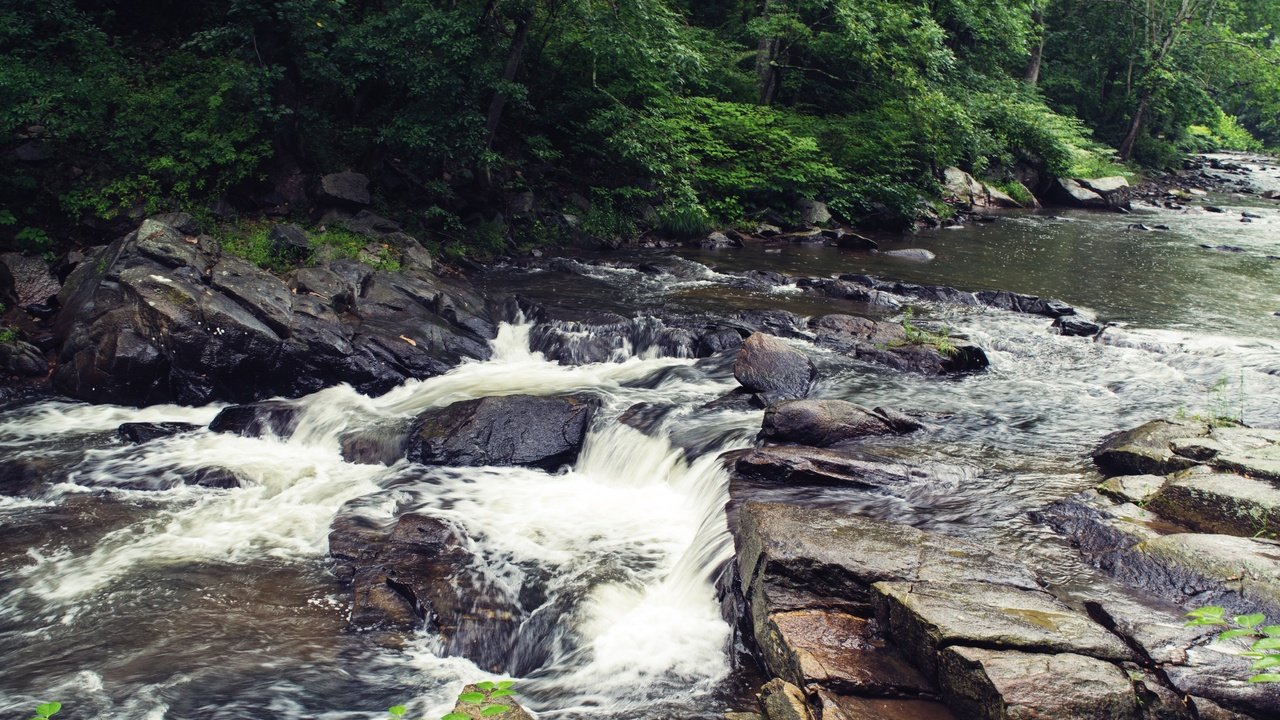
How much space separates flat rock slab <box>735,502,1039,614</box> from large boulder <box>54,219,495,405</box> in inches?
266

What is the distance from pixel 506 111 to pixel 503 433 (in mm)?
11484

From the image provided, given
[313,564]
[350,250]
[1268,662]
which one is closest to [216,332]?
[350,250]

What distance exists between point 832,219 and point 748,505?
16845 mm

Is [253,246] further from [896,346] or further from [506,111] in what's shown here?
[896,346]

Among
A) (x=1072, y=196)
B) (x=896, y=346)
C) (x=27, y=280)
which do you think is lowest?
(x=27, y=280)

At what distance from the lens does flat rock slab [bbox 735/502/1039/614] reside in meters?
5.28

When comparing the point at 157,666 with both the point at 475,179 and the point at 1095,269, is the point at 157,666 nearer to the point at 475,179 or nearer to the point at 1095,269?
the point at 475,179

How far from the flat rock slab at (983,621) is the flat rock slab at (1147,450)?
2912 mm

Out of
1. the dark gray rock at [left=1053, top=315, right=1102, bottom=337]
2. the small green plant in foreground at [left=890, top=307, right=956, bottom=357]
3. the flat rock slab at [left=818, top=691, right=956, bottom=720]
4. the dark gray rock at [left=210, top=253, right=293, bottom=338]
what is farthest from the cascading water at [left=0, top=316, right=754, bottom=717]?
the dark gray rock at [left=1053, top=315, right=1102, bottom=337]

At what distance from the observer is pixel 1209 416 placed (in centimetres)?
842

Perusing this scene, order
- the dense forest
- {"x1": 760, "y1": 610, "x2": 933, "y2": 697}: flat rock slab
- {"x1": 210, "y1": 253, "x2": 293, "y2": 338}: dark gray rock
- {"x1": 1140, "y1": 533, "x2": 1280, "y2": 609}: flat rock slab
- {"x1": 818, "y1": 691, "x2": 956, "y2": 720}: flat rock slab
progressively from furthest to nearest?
the dense forest, {"x1": 210, "y1": 253, "x2": 293, "y2": 338}: dark gray rock, {"x1": 1140, "y1": 533, "x2": 1280, "y2": 609}: flat rock slab, {"x1": 760, "y1": 610, "x2": 933, "y2": 697}: flat rock slab, {"x1": 818, "y1": 691, "x2": 956, "y2": 720}: flat rock slab

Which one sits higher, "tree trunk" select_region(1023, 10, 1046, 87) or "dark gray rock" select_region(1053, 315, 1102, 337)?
"tree trunk" select_region(1023, 10, 1046, 87)

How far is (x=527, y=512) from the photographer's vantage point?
7863 mm

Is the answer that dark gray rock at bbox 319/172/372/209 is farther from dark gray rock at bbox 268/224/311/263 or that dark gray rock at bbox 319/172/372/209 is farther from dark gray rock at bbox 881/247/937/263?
dark gray rock at bbox 881/247/937/263
